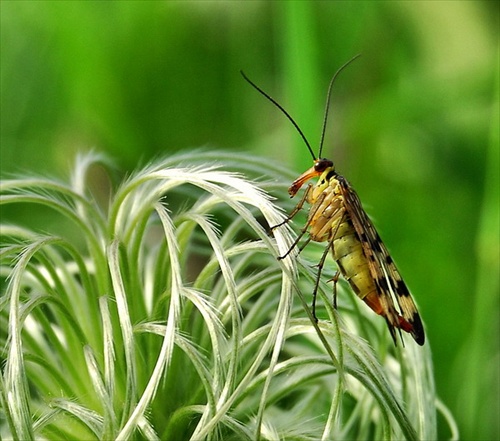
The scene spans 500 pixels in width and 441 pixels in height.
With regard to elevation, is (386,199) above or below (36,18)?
below

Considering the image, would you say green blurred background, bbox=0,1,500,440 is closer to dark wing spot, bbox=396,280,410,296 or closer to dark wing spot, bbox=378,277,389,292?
dark wing spot, bbox=396,280,410,296

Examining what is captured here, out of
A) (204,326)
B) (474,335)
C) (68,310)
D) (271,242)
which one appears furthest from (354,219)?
(474,335)

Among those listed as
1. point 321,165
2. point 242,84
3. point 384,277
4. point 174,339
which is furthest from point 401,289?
point 242,84

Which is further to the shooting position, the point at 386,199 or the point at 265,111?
the point at 265,111

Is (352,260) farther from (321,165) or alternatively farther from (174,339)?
(174,339)

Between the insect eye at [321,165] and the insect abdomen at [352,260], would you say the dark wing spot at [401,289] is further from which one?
the insect eye at [321,165]

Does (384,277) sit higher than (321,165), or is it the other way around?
(321,165)

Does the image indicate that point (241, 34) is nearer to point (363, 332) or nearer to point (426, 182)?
point (426, 182)
